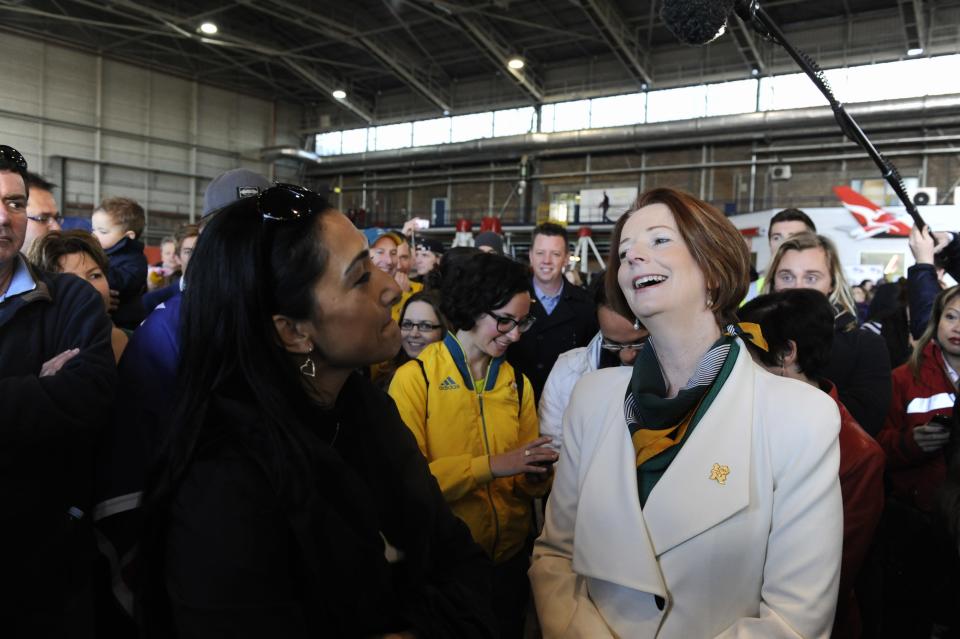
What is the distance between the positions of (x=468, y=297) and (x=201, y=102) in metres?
24.0

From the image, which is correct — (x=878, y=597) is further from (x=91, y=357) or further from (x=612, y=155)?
(x=612, y=155)

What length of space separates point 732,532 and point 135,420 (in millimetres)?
1395

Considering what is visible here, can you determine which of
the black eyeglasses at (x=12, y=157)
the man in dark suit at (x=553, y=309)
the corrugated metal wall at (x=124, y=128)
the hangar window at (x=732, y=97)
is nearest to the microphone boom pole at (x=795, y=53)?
the black eyeglasses at (x=12, y=157)

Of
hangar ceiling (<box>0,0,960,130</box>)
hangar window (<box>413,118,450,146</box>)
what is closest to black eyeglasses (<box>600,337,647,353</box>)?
hangar ceiling (<box>0,0,960,130</box>)

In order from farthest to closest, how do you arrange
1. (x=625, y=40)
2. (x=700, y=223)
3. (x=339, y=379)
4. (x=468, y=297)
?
1. (x=625, y=40)
2. (x=468, y=297)
3. (x=700, y=223)
4. (x=339, y=379)

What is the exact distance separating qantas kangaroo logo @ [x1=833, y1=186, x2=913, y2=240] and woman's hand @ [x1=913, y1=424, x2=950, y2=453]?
1147 centimetres

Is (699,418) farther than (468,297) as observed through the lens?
No

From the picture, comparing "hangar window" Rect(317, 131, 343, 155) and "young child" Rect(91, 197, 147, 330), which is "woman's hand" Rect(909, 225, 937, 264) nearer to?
"young child" Rect(91, 197, 147, 330)

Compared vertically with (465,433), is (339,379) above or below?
above

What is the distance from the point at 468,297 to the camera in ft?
7.88

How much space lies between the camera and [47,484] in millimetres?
1595

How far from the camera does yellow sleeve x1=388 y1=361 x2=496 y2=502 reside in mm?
2039

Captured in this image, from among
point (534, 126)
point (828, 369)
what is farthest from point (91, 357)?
point (534, 126)

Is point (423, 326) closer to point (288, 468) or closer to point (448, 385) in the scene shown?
point (448, 385)
